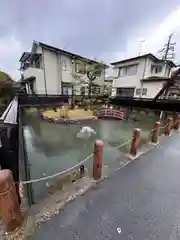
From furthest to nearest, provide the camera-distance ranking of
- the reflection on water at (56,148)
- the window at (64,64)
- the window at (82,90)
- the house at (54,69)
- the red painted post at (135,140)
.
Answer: the window at (82,90), the window at (64,64), the house at (54,69), the reflection on water at (56,148), the red painted post at (135,140)

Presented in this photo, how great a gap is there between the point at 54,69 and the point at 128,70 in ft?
31.3

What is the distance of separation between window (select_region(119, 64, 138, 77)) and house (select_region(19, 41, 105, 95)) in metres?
4.10

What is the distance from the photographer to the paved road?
6.05ft

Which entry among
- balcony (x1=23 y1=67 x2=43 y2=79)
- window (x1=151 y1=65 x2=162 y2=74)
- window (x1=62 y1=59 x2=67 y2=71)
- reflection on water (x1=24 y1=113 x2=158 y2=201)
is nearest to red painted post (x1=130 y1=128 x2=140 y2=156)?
reflection on water (x1=24 y1=113 x2=158 y2=201)

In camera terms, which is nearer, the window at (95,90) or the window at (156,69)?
the window at (156,69)

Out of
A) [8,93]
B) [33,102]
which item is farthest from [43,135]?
[8,93]

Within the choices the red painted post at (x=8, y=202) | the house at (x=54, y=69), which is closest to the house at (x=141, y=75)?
the house at (x=54, y=69)

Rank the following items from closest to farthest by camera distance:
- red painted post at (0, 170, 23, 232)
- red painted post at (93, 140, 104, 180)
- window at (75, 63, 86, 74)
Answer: red painted post at (0, 170, 23, 232) → red painted post at (93, 140, 104, 180) → window at (75, 63, 86, 74)

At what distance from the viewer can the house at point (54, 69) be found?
1396 centimetres

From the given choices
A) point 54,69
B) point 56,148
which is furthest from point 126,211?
point 54,69

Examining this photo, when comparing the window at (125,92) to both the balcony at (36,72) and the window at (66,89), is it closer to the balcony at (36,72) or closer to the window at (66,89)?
the window at (66,89)

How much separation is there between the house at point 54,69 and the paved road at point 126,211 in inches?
551

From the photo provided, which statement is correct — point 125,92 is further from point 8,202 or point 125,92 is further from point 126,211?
point 8,202

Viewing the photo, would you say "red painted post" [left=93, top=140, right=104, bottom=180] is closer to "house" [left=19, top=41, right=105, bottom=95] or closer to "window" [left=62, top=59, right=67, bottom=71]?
"house" [left=19, top=41, right=105, bottom=95]
